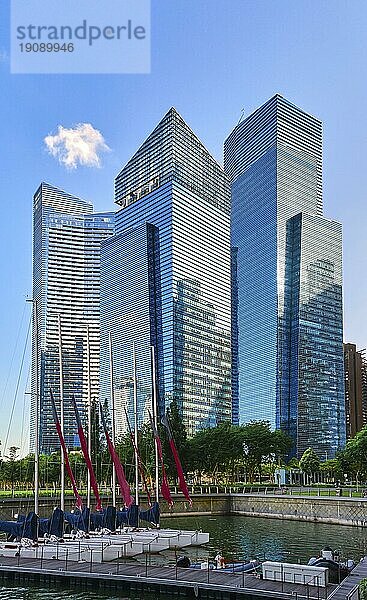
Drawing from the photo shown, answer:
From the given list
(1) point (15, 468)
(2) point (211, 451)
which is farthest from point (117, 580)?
(1) point (15, 468)

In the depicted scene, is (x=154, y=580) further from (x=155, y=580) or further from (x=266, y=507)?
(x=266, y=507)

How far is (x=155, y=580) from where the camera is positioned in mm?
37312

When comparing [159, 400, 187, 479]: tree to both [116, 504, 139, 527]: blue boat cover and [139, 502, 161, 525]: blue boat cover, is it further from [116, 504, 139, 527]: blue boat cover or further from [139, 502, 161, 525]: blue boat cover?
[116, 504, 139, 527]: blue boat cover

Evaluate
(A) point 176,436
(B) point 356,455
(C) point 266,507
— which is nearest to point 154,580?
(C) point 266,507

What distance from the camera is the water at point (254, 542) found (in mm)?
38219

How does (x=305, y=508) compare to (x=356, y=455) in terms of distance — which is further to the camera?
(x=356, y=455)

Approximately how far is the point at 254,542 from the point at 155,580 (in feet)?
82.7

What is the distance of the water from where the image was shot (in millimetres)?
38219

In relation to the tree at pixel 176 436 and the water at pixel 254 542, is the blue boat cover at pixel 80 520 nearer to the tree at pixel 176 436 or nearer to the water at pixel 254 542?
the water at pixel 254 542

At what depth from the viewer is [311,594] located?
1326 inches

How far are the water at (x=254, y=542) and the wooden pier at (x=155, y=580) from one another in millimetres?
803

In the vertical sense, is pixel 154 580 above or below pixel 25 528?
below

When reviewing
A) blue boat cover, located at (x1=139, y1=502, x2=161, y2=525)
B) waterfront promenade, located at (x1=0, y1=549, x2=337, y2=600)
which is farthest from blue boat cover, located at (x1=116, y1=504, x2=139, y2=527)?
waterfront promenade, located at (x1=0, y1=549, x2=337, y2=600)

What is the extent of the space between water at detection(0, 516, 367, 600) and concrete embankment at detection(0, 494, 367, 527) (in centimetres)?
227
